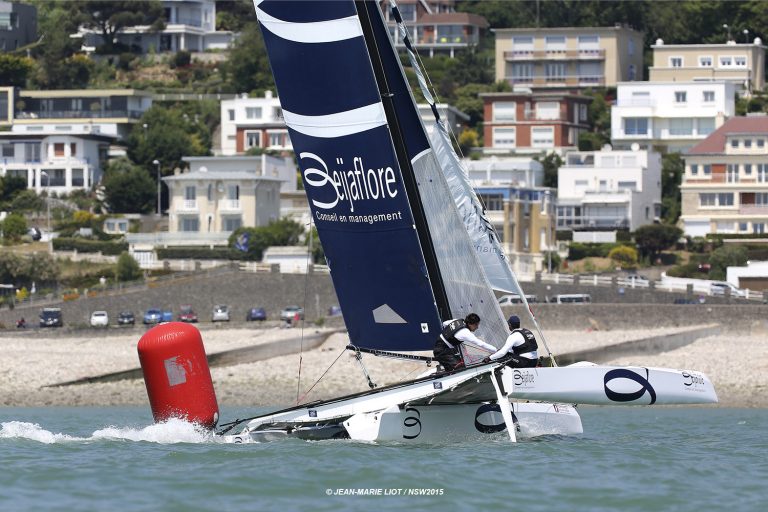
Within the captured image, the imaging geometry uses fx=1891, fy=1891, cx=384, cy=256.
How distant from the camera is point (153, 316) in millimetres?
58875

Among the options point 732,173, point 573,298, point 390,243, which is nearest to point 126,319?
point 573,298

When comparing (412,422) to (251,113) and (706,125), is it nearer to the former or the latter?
(706,125)

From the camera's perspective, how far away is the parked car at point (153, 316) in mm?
57797

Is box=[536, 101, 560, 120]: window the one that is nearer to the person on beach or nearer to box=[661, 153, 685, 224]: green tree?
box=[661, 153, 685, 224]: green tree

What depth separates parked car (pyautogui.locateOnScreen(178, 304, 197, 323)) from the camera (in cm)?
5853

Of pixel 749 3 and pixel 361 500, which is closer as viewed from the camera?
pixel 361 500

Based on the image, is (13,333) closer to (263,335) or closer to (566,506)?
(263,335)

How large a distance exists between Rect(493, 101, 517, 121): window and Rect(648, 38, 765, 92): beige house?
8834 mm

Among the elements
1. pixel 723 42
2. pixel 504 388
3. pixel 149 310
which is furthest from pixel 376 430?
pixel 723 42

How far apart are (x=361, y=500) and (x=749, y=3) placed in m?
89.0

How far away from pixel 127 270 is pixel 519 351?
→ 4588cm

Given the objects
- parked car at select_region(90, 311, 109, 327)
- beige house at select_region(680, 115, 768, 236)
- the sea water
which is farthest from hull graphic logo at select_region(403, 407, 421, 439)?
beige house at select_region(680, 115, 768, 236)

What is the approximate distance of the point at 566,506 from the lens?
19.4 m

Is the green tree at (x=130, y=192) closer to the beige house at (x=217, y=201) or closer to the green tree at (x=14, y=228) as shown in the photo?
the beige house at (x=217, y=201)
